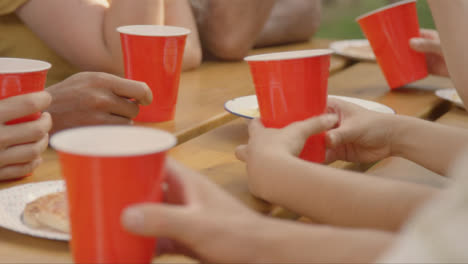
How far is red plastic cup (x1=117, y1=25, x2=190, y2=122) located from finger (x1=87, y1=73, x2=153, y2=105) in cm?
6

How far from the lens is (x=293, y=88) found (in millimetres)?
848

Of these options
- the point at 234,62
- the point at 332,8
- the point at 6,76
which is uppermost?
the point at 6,76

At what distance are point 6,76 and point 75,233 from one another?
0.38 m

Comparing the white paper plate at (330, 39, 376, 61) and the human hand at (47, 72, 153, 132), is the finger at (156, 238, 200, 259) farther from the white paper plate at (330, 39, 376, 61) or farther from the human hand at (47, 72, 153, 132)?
the white paper plate at (330, 39, 376, 61)

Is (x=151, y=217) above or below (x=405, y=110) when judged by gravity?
above

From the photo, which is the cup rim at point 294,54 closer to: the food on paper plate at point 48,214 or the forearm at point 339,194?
the forearm at point 339,194

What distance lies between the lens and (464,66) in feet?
4.18

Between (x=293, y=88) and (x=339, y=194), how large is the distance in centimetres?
21

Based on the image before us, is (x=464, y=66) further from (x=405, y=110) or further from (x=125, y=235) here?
(x=125, y=235)

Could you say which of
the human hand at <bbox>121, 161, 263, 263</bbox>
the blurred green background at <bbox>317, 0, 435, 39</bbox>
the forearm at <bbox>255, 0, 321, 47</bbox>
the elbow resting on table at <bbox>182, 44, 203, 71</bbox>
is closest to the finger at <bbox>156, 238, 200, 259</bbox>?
the human hand at <bbox>121, 161, 263, 263</bbox>

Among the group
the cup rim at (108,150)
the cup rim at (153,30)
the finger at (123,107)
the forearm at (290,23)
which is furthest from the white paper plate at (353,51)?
the cup rim at (108,150)

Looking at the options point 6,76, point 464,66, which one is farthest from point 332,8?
point 6,76

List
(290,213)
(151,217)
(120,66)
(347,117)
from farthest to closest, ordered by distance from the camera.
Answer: (120,66) < (347,117) < (290,213) < (151,217)

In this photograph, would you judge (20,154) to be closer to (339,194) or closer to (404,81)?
(339,194)
